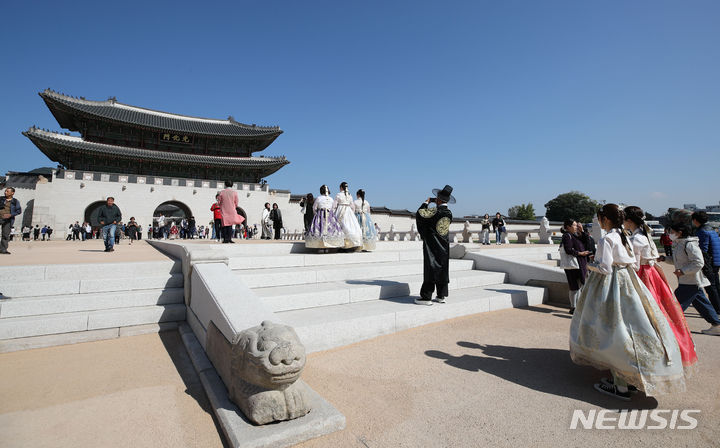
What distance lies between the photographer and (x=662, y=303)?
2.91m

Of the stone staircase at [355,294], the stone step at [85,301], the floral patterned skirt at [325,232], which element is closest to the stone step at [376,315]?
the stone staircase at [355,294]

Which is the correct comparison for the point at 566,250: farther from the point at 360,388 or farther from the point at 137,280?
the point at 137,280

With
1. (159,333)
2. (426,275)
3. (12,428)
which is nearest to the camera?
(12,428)

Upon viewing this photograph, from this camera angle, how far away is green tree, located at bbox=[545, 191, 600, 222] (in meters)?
45.8

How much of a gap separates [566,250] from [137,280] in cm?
676

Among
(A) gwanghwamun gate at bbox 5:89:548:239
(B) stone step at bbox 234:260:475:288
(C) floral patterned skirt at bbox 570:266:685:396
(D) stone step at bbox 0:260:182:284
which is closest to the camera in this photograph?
(C) floral patterned skirt at bbox 570:266:685:396

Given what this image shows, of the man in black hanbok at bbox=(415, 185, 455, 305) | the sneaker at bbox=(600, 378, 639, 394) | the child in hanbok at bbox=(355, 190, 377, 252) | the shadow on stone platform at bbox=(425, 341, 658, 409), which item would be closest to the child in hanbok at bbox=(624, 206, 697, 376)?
the sneaker at bbox=(600, 378, 639, 394)

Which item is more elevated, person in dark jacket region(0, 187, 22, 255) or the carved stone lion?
person in dark jacket region(0, 187, 22, 255)

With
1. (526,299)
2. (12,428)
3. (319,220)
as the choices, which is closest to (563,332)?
(526,299)

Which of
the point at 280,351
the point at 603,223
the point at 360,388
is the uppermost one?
the point at 603,223

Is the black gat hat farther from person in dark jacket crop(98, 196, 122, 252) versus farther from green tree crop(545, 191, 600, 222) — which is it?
green tree crop(545, 191, 600, 222)

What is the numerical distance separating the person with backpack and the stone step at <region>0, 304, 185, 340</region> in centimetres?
692

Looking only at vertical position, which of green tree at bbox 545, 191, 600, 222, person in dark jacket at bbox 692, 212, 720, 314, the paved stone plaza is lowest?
the paved stone plaza

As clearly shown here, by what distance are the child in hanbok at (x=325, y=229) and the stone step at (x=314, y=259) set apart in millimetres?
335
